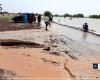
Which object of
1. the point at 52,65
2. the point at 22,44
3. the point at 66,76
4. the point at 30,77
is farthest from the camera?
the point at 22,44

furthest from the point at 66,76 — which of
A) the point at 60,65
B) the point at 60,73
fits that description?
the point at 60,65

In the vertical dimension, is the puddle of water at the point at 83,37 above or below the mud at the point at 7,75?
Answer: below

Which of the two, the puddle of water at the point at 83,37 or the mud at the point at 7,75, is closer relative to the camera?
the mud at the point at 7,75

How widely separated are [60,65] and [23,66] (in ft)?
6.80

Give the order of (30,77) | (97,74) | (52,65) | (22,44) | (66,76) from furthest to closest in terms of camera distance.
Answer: (22,44) < (52,65) < (97,74) < (66,76) < (30,77)

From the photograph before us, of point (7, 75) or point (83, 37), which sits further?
point (83, 37)

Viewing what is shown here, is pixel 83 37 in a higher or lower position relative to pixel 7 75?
lower

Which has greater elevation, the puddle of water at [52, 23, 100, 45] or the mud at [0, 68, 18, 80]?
the mud at [0, 68, 18, 80]

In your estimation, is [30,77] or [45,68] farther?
[45,68]

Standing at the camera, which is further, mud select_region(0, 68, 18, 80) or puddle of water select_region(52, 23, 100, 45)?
puddle of water select_region(52, 23, 100, 45)

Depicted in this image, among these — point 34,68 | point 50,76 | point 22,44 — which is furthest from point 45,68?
point 22,44

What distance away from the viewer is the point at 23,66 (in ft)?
38.3

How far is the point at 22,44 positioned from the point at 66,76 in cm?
864

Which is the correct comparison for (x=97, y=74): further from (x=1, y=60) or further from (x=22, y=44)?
(x=22, y=44)
